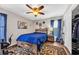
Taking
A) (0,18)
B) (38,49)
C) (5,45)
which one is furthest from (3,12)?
(38,49)

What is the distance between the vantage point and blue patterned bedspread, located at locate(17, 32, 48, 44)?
273cm

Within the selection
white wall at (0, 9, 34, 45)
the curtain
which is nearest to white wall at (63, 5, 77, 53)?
white wall at (0, 9, 34, 45)

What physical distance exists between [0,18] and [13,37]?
1.17ft

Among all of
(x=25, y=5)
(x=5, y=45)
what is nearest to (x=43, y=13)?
(x=25, y=5)

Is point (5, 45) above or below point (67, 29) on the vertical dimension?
below

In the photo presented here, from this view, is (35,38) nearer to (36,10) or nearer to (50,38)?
(50,38)

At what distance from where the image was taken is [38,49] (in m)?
2.79

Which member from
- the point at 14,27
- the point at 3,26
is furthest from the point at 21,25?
the point at 3,26

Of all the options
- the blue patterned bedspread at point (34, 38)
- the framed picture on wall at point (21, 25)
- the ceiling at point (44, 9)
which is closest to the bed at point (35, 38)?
the blue patterned bedspread at point (34, 38)

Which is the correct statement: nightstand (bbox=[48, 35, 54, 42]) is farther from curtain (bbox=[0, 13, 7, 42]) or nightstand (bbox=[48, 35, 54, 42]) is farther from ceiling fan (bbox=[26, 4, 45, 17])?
curtain (bbox=[0, 13, 7, 42])

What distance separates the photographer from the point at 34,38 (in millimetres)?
2721

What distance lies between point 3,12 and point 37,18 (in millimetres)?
537
